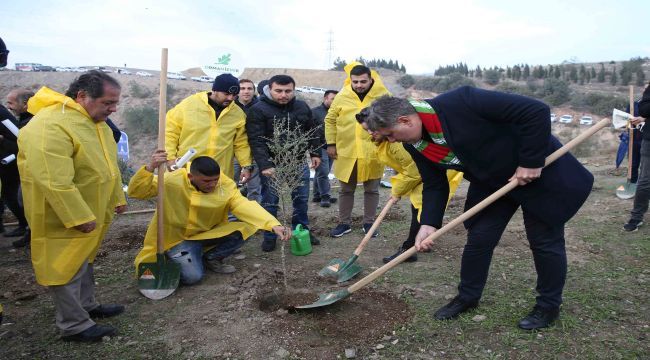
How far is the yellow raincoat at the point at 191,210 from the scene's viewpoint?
12.3 ft

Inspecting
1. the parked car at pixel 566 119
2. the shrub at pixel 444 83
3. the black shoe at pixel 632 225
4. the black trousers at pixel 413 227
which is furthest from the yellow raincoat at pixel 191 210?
the shrub at pixel 444 83

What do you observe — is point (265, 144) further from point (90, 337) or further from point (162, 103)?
point (90, 337)

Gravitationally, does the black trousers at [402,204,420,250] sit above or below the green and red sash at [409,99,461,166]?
below

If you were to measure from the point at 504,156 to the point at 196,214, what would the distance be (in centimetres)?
260

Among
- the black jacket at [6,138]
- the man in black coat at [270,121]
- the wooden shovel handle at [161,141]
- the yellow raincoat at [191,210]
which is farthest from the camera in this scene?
the man in black coat at [270,121]

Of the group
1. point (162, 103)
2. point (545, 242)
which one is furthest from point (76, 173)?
point (545, 242)

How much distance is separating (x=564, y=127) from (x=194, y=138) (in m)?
25.6

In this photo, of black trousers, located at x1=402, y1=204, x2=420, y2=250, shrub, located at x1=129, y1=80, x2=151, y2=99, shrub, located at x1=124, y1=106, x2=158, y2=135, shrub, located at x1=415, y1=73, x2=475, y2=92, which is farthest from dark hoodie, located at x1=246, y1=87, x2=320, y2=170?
shrub, located at x1=415, y1=73, x2=475, y2=92

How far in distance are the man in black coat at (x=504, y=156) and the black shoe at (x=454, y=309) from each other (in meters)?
0.36

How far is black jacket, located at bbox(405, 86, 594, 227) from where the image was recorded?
2492 millimetres

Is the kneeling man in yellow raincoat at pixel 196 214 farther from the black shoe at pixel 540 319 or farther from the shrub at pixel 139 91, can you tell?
the shrub at pixel 139 91

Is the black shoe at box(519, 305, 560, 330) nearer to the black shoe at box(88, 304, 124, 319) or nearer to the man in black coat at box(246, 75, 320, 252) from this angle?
the man in black coat at box(246, 75, 320, 252)

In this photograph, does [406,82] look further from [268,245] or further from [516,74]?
[268,245]

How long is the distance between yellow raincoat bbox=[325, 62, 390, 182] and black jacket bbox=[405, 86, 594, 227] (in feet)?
7.14
